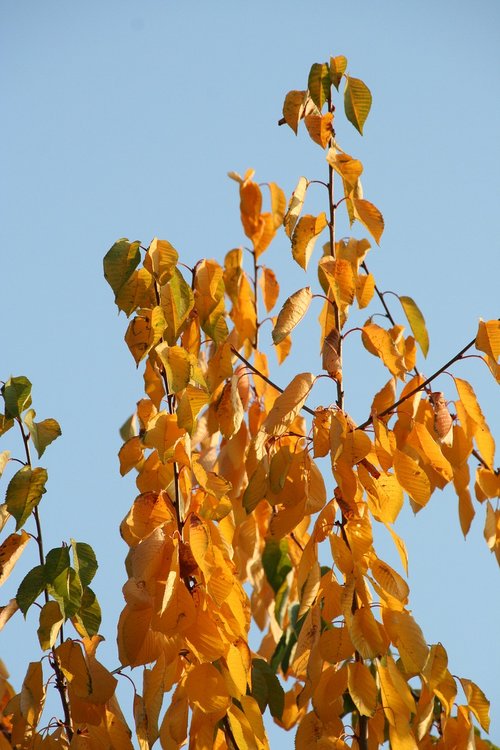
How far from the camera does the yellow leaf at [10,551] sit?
145 centimetres

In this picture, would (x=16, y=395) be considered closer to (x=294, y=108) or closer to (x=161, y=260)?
(x=161, y=260)

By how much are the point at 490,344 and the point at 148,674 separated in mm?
643

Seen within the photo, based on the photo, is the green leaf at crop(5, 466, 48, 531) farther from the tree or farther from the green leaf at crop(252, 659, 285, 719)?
the green leaf at crop(252, 659, 285, 719)

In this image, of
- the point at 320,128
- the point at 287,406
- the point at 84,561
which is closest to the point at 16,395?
the point at 84,561

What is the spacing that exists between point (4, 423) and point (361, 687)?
589 millimetres

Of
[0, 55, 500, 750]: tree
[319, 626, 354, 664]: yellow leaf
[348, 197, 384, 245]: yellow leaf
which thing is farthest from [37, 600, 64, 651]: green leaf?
[348, 197, 384, 245]: yellow leaf

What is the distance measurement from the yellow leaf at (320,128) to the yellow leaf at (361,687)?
2.44 feet

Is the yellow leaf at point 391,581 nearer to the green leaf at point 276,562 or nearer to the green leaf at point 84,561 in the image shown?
the green leaf at point 84,561

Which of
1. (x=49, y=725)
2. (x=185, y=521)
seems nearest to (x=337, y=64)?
(x=185, y=521)

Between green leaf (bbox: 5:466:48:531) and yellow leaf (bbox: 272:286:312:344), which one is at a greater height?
yellow leaf (bbox: 272:286:312:344)

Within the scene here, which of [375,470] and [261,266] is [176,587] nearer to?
[375,470]

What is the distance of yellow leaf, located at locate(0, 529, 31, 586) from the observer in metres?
1.45

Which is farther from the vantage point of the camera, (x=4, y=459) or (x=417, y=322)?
(x=417, y=322)

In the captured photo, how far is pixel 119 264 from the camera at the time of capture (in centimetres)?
141
